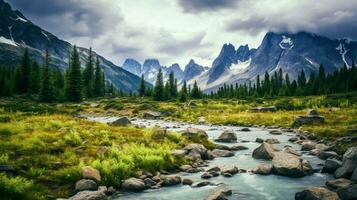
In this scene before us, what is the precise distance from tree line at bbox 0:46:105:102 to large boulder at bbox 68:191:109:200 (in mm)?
78313

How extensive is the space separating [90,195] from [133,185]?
3.47 m

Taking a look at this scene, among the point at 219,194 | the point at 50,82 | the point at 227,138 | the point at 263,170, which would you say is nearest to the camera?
the point at 219,194

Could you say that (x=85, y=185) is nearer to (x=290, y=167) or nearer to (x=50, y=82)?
(x=290, y=167)

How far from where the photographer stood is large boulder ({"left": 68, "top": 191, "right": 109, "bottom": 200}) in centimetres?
1777

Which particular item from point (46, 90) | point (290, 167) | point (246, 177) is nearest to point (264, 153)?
point (290, 167)

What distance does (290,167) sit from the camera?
24062 millimetres

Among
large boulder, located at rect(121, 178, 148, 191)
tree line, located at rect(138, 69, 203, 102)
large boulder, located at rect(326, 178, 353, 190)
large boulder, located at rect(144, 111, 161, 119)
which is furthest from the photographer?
tree line, located at rect(138, 69, 203, 102)

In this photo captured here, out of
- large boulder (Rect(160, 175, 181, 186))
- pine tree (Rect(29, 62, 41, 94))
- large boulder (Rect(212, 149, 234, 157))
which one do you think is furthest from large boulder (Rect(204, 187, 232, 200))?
pine tree (Rect(29, 62, 41, 94))

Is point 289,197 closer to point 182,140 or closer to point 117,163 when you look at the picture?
point 117,163

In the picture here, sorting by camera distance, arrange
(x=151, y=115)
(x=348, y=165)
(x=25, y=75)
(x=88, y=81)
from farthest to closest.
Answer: (x=88, y=81) → (x=25, y=75) → (x=151, y=115) → (x=348, y=165)

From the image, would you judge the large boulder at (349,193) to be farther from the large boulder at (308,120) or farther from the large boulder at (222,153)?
the large boulder at (308,120)

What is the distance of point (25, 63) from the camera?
11294 centimetres

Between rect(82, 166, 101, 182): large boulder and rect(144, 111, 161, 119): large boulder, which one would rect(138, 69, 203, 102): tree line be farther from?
rect(82, 166, 101, 182): large boulder

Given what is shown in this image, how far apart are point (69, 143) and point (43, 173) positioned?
708cm
